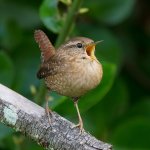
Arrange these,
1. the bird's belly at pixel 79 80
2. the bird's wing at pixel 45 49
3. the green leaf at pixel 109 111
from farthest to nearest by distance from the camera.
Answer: the green leaf at pixel 109 111 < the bird's wing at pixel 45 49 < the bird's belly at pixel 79 80

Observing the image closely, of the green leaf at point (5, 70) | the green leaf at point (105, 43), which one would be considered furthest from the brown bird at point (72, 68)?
the green leaf at point (105, 43)

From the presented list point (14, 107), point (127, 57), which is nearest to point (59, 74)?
point (14, 107)

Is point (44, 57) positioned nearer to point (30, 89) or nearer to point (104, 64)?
point (104, 64)

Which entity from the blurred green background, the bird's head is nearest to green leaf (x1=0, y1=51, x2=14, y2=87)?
the blurred green background

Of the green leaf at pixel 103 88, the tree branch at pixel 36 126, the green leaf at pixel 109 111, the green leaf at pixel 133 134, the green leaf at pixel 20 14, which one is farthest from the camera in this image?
the green leaf at pixel 20 14

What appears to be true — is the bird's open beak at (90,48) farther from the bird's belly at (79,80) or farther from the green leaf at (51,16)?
the green leaf at (51,16)

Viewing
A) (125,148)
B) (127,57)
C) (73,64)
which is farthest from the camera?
(127,57)

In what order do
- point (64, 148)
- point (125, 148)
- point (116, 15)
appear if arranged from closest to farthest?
1. point (64, 148)
2. point (125, 148)
3. point (116, 15)

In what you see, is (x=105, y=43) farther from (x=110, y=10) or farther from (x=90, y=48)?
(x=90, y=48)

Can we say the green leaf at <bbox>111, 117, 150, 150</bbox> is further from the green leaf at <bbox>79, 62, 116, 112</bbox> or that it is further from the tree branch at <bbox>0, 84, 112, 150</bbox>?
the tree branch at <bbox>0, 84, 112, 150</bbox>
